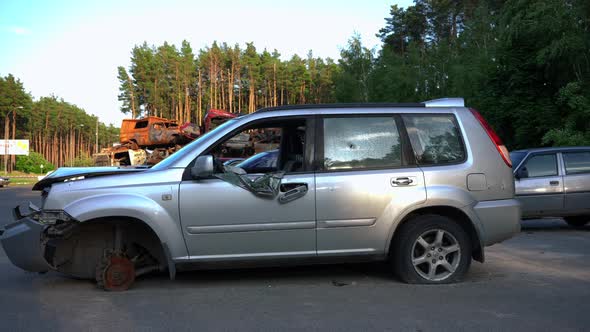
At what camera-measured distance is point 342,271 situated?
241 inches

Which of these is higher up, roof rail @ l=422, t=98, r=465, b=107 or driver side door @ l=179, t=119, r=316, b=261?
roof rail @ l=422, t=98, r=465, b=107

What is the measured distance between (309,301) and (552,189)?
7042 mm

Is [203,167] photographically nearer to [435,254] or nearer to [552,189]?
[435,254]

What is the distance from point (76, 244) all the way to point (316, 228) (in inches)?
95.3

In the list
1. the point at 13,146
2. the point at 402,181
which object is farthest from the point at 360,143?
the point at 13,146

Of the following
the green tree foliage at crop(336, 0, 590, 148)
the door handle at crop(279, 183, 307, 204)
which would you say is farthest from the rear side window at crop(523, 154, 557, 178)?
the green tree foliage at crop(336, 0, 590, 148)

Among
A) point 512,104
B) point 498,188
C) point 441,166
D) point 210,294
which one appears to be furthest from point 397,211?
point 512,104

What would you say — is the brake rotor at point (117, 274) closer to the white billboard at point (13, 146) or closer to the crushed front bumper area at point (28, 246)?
the crushed front bumper area at point (28, 246)

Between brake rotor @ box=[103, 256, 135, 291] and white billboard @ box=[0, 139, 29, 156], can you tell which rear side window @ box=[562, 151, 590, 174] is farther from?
white billboard @ box=[0, 139, 29, 156]

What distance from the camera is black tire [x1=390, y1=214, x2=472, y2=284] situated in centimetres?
527

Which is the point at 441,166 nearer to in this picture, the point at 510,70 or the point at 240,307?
the point at 240,307

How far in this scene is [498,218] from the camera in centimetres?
535

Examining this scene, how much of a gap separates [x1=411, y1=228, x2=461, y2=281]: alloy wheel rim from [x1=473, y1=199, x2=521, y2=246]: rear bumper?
345 millimetres

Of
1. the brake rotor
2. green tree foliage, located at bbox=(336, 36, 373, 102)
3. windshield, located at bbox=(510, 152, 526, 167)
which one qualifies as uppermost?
green tree foliage, located at bbox=(336, 36, 373, 102)
